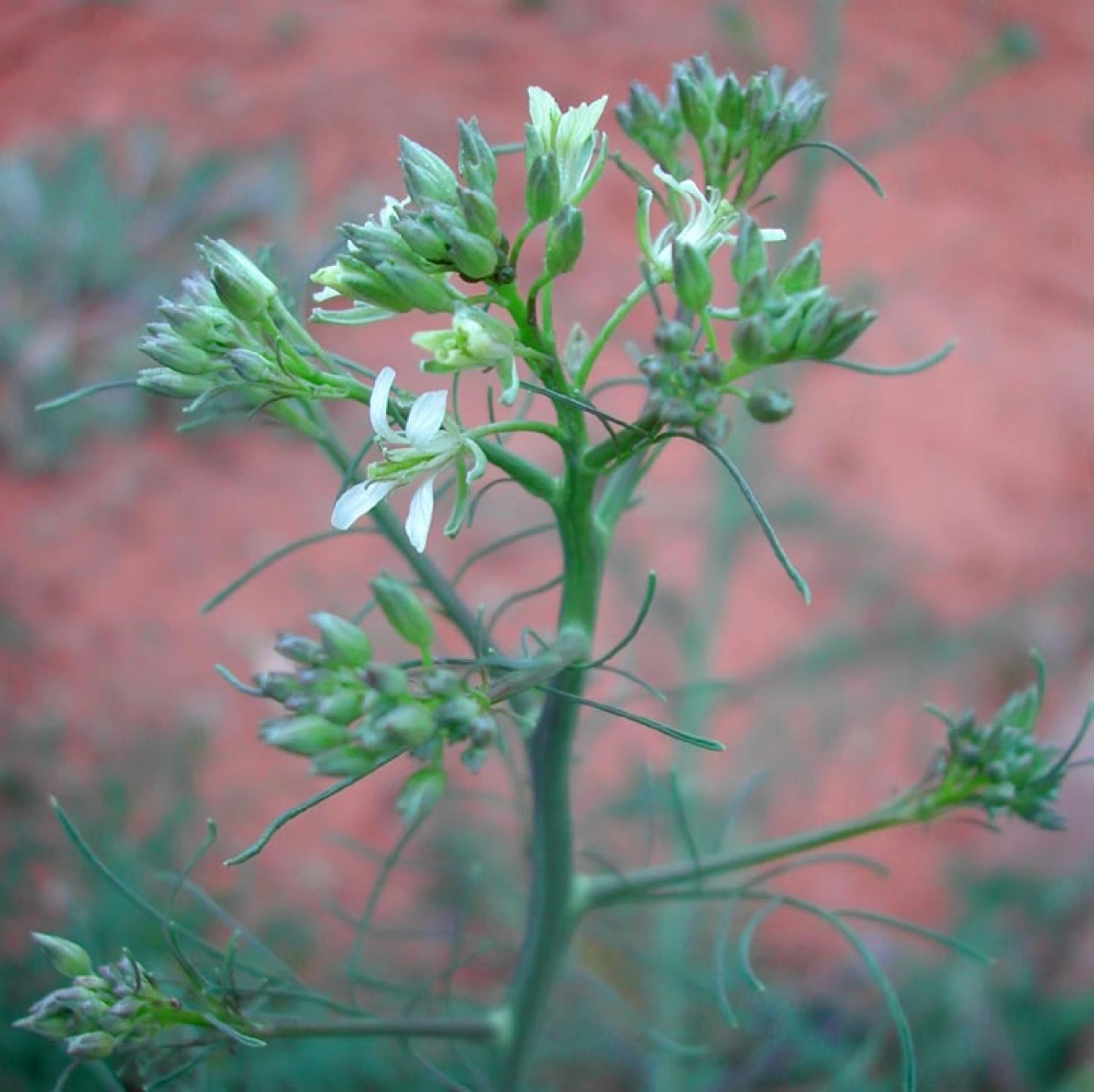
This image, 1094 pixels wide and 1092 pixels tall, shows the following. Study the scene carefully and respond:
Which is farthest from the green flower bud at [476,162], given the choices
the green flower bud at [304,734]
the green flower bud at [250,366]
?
the green flower bud at [304,734]

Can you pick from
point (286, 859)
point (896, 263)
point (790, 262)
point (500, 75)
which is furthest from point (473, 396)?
point (500, 75)

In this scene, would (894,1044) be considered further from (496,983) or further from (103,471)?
(103,471)

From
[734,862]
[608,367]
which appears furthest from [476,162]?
[608,367]

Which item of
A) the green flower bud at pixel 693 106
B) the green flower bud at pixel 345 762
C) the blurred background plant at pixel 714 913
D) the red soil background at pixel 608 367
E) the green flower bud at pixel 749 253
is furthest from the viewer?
the red soil background at pixel 608 367

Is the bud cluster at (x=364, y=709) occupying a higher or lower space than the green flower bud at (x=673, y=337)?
lower

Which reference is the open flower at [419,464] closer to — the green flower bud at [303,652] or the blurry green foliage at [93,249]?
the green flower bud at [303,652]

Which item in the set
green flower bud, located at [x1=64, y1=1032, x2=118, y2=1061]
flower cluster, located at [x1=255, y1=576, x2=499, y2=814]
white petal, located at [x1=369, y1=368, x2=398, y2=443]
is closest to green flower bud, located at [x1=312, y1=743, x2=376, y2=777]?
flower cluster, located at [x1=255, y1=576, x2=499, y2=814]

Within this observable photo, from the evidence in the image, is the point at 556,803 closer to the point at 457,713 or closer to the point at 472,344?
the point at 457,713
